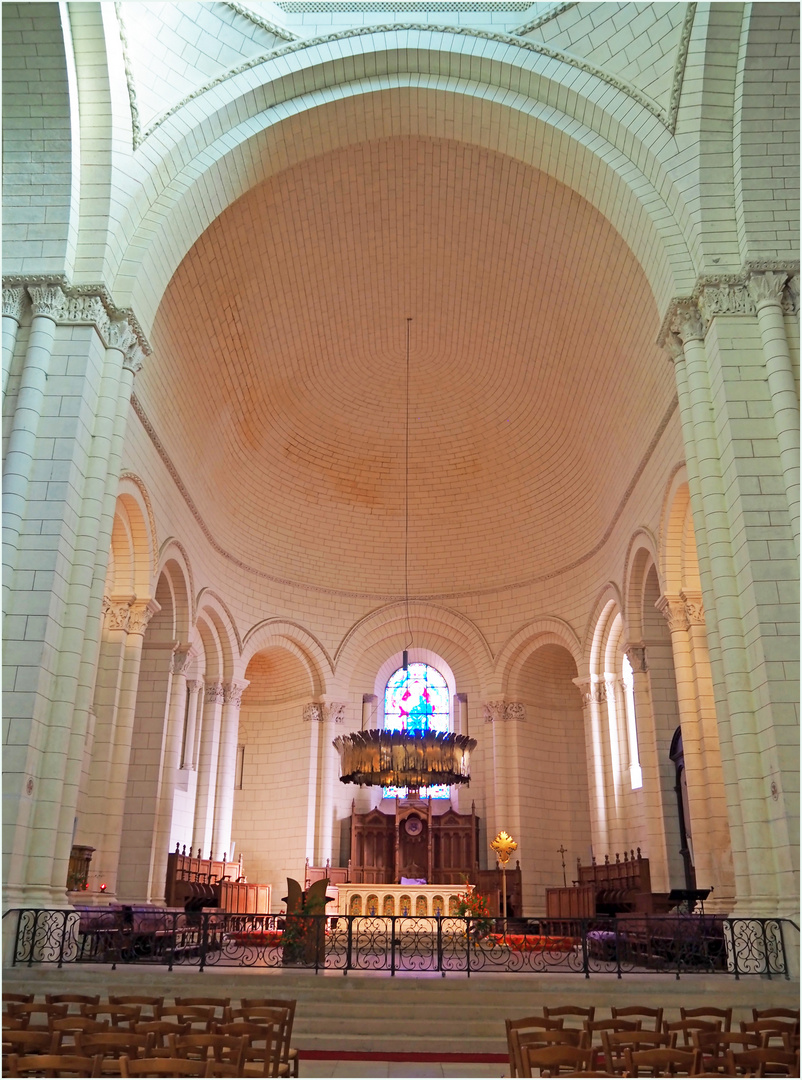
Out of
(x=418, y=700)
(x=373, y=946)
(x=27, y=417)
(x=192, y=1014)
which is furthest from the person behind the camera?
(x=418, y=700)

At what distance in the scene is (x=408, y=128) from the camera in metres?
16.5

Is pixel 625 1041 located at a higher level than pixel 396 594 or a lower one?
lower

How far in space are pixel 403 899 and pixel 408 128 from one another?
1479cm

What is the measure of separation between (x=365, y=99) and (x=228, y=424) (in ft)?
24.4

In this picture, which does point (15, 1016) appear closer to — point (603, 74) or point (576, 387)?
point (603, 74)

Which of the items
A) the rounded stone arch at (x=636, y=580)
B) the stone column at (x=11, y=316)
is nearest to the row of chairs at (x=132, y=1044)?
the stone column at (x=11, y=316)

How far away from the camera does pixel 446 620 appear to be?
23859 mm

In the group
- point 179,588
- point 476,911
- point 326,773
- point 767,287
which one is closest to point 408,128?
point 767,287

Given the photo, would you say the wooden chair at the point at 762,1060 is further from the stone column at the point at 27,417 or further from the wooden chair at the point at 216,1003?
the stone column at the point at 27,417

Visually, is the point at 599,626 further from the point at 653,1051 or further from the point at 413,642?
the point at 653,1051

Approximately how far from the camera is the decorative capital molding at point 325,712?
22.7 m

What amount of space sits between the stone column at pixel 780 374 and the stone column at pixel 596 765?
10.5 m

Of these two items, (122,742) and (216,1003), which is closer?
(216,1003)

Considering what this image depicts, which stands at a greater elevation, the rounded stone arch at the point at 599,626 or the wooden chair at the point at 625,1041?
the rounded stone arch at the point at 599,626
